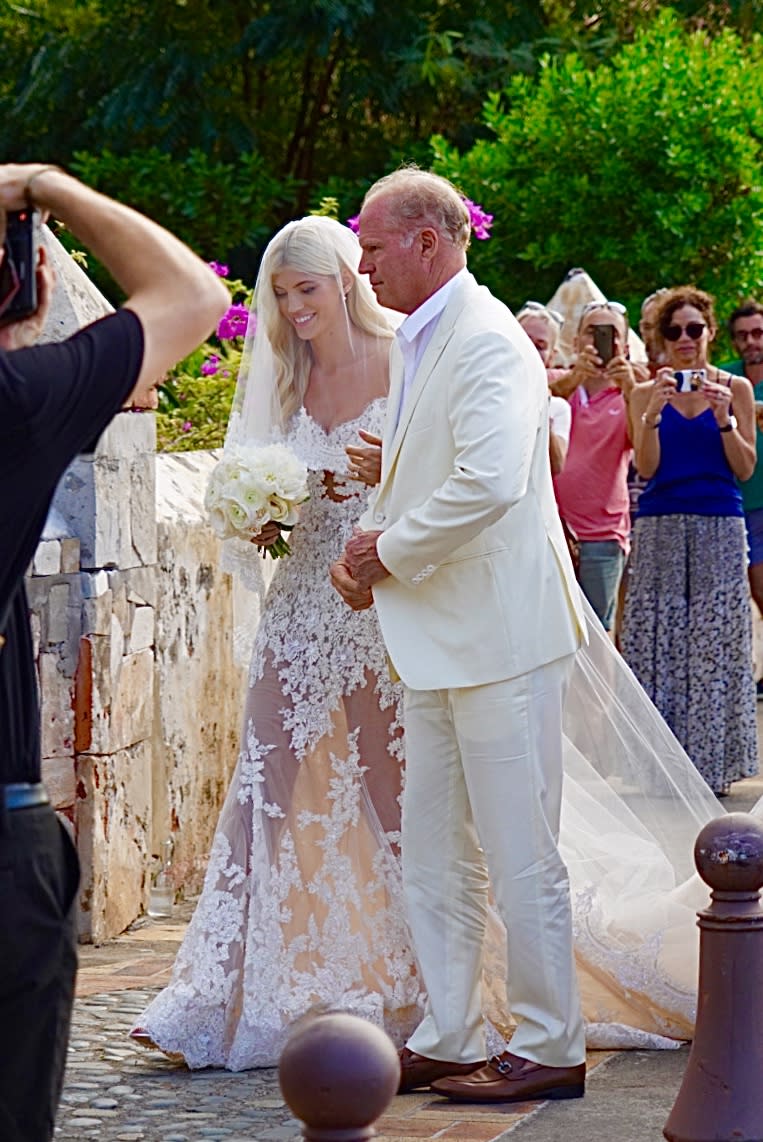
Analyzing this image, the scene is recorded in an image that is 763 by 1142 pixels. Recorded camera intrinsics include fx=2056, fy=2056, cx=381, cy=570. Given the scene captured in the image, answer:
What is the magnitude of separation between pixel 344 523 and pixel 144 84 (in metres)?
12.4

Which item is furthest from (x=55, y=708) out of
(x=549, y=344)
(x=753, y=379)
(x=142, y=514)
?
(x=753, y=379)

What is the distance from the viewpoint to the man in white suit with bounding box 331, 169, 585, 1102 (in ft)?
15.2

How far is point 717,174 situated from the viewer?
1399 cm

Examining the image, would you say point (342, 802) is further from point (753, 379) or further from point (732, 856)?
point (753, 379)

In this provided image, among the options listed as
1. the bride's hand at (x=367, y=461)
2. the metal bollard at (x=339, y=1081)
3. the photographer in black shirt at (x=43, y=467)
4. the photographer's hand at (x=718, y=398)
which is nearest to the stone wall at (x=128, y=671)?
the bride's hand at (x=367, y=461)

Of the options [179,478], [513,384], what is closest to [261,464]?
[513,384]

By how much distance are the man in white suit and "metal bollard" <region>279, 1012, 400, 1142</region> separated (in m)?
2.30

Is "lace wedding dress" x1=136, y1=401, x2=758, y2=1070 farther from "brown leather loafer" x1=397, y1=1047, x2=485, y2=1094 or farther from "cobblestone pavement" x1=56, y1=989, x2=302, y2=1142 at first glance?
"brown leather loafer" x1=397, y1=1047, x2=485, y2=1094

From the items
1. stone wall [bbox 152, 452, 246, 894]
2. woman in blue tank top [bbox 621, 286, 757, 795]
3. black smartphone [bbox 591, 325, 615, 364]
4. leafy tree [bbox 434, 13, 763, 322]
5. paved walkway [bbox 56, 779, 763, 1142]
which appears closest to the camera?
paved walkway [bbox 56, 779, 763, 1142]

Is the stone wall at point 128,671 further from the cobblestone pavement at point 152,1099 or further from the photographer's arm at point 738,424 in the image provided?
the photographer's arm at point 738,424

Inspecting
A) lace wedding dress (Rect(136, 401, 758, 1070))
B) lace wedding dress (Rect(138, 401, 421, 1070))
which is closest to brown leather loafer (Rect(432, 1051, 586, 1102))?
lace wedding dress (Rect(136, 401, 758, 1070))

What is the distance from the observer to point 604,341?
901cm

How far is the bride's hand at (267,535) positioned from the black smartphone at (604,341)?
154 inches

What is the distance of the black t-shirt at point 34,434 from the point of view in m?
2.48
